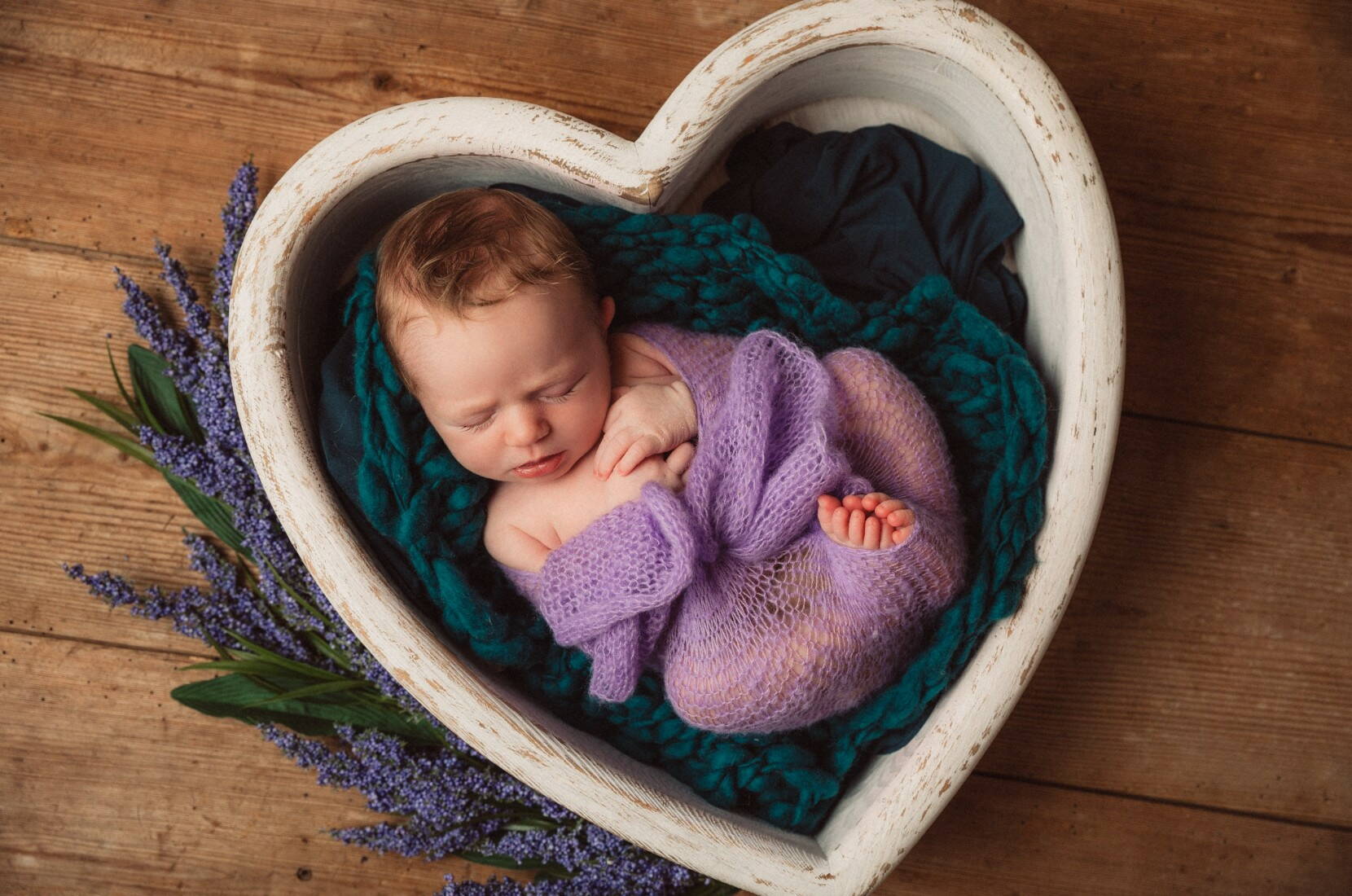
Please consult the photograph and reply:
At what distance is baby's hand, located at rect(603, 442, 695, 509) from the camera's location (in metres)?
0.96

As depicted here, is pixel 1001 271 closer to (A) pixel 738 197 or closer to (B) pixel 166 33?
(A) pixel 738 197

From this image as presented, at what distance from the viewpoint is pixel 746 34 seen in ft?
3.09

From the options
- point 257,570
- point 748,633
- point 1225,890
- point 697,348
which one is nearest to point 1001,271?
point 697,348

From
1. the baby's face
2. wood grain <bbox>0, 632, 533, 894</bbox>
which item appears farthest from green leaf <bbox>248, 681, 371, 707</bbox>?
the baby's face

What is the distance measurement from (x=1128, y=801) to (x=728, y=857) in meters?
0.64

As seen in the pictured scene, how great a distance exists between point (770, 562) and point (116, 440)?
856mm

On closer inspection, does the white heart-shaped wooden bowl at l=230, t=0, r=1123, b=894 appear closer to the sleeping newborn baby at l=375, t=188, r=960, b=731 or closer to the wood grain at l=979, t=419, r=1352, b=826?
the sleeping newborn baby at l=375, t=188, r=960, b=731

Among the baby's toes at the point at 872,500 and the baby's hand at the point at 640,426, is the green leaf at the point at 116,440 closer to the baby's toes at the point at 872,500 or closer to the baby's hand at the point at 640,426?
the baby's hand at the point at 640,426

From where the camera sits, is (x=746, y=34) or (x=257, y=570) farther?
(x=257, y=570)

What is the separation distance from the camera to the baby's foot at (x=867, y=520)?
852 mm

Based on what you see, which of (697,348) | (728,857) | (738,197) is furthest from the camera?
(738,197)

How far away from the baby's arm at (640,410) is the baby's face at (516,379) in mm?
23

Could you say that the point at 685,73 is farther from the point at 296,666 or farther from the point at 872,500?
the point at 296,666

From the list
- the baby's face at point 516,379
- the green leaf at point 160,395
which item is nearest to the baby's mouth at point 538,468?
the baby's face at point 516,379
